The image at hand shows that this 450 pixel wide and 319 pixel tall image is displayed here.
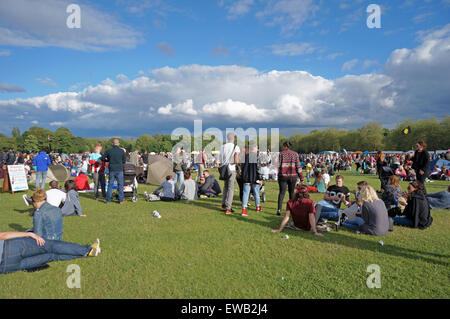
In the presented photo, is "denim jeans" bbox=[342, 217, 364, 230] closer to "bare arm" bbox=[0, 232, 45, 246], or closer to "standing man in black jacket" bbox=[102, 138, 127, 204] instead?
"bare arm" bbox=[0, 232, 45, 246]

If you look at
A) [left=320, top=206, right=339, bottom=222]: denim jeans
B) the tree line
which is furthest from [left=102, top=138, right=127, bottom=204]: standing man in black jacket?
the tree line

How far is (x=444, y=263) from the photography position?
4.53 meters

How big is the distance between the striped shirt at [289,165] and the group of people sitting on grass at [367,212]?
1.12m

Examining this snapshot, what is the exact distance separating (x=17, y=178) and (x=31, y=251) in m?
10.9

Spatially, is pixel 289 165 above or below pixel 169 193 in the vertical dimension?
above

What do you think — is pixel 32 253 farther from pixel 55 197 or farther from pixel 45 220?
pixel 55 197

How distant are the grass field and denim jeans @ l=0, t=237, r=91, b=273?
129 millimetres

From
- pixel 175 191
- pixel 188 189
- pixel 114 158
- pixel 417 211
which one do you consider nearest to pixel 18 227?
pixel 114 158

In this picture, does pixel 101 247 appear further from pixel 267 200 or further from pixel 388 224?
pixel 267 200

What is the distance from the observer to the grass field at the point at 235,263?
143 inches

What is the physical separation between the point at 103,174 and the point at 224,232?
6.62 metres

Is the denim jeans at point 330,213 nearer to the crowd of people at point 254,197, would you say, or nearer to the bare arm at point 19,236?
the crowd of people at point 254,197

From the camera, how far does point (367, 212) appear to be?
20.0ft
